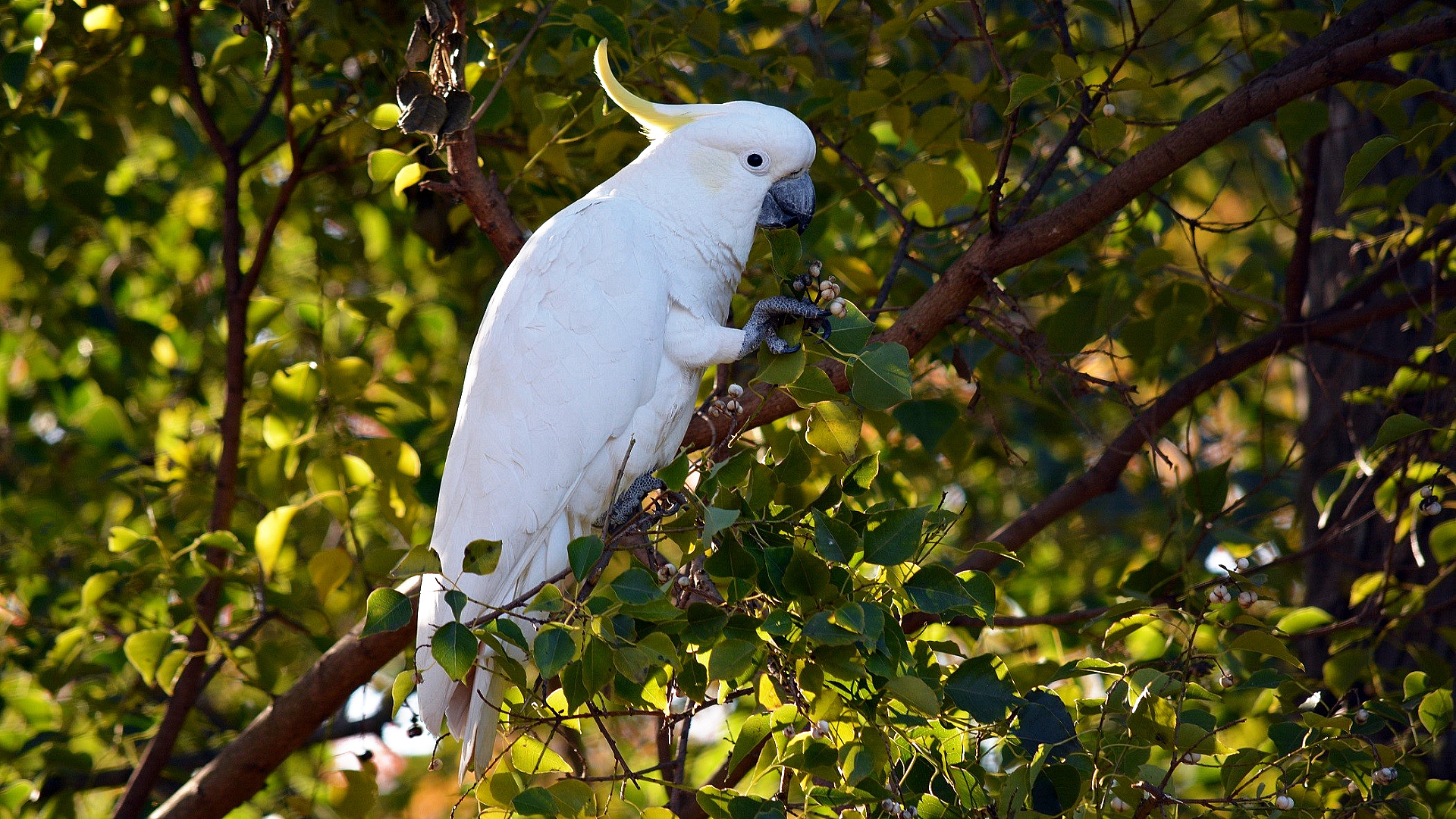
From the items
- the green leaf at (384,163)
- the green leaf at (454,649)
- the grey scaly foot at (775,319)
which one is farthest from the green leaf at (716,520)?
the green leaf at (384,163)

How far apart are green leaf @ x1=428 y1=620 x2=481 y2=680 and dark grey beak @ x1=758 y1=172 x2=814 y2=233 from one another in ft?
3.37

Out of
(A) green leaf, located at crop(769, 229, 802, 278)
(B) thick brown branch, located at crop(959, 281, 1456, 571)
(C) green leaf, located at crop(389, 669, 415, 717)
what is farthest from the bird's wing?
(B) thick brown branch, located at crop(959, 281, 1456, 571)

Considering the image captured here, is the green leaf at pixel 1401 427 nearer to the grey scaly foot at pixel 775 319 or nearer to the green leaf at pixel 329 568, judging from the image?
the grey scaly foot at pixel 775 319

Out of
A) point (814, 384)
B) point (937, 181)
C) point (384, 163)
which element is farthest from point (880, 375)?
point (384, 163)

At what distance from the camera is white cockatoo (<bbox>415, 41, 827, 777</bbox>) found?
6.28 feet

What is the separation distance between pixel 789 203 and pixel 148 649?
1505 millimetres

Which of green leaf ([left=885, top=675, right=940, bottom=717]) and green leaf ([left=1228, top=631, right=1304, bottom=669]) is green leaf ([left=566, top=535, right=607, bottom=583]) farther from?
green leaf ([left=1228, top=631, right=1304, bottom=669])

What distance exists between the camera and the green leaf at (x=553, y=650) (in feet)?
4.15

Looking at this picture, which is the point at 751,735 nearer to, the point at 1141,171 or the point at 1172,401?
the point at 1141,171

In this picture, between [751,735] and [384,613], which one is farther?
[751,735]

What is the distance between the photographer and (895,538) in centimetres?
144

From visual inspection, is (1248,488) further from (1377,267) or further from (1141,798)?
(1141,798)

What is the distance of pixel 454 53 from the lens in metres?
1.84

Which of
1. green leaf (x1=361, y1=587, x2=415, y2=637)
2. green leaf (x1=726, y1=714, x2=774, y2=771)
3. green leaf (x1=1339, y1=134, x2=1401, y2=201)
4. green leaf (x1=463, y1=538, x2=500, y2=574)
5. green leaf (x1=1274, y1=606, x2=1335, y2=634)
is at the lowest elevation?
green leaf (x1=726, y1=714, x2=774, y2=771)
